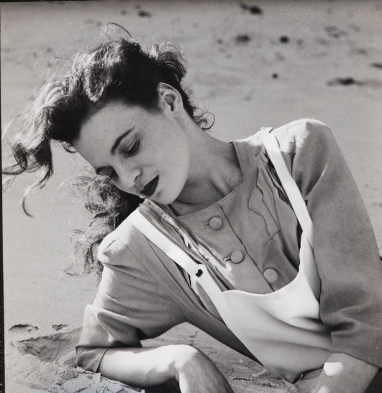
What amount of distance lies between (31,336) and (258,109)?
778 millimetres

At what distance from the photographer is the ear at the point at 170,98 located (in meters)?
1.37

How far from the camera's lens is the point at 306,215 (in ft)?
4.30

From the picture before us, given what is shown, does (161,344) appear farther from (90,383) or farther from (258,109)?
(258,109)

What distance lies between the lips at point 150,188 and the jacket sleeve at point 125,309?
13 cm

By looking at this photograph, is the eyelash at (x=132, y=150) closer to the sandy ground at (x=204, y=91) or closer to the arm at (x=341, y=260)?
the sandy ground at (x=204, y=91)

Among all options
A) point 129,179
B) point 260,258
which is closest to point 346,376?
point 260,258

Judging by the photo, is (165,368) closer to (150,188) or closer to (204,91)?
(150,188)

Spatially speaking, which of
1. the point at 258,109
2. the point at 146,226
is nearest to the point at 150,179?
the point at 146,226

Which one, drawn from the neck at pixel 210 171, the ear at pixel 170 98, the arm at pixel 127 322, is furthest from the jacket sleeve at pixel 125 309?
the ear at pixel 170 98

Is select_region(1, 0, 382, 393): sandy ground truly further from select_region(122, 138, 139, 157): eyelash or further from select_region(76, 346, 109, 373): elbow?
select_region(122, 138, 139, 157): eyelash

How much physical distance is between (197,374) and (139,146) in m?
0.51

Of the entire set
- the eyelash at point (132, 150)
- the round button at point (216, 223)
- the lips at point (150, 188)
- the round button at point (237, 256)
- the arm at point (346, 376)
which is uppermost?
the eyelash at point (132, 150)

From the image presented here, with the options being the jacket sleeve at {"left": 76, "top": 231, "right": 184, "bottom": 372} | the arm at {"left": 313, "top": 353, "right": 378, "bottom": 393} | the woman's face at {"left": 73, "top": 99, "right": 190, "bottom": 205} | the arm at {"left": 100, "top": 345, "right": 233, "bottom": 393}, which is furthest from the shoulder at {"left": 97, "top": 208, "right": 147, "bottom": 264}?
the arm at {"left": 313, "top": 353, "right": 378, "bottom": 393}

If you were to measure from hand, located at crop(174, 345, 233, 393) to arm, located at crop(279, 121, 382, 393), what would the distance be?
21 cm
